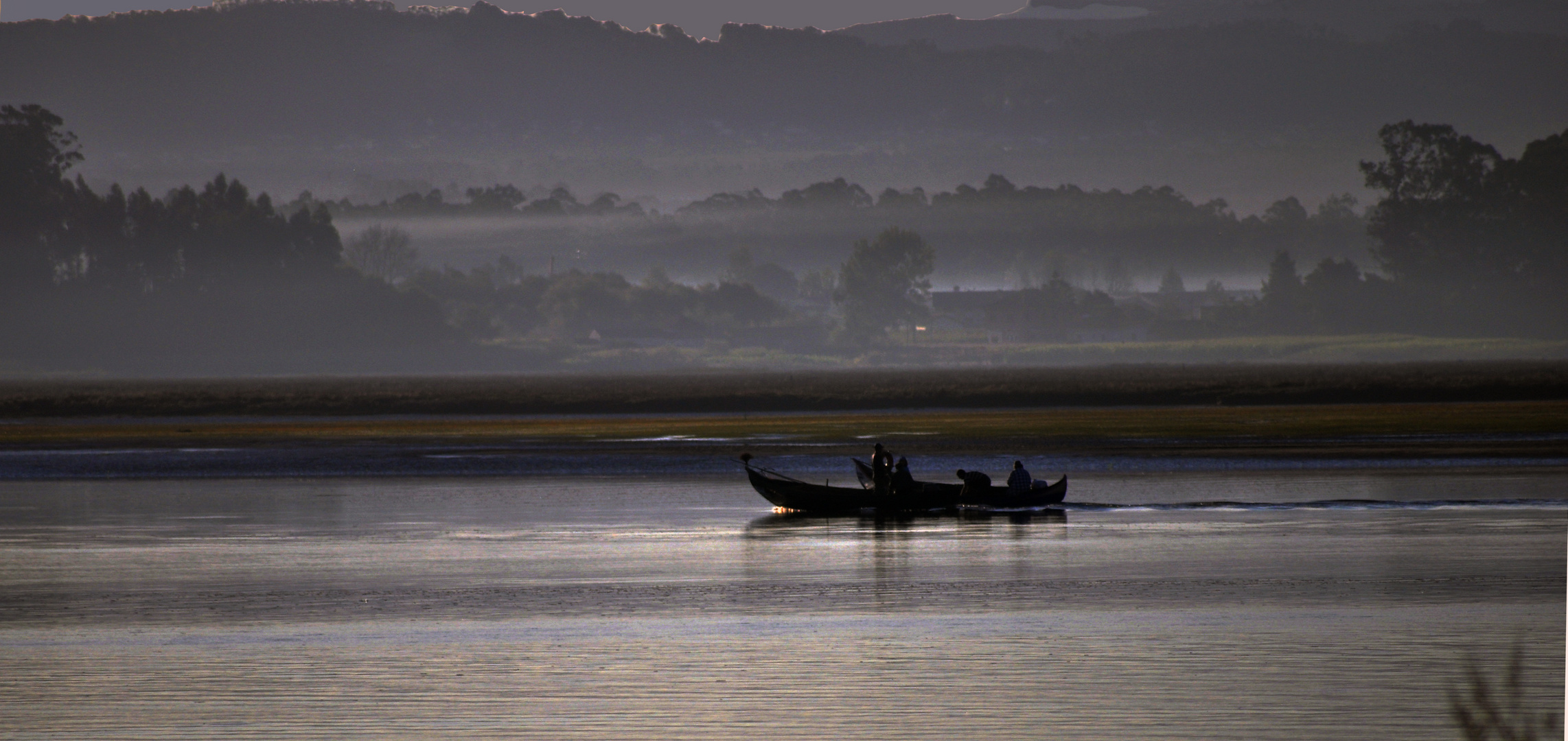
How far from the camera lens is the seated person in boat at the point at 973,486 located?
38281 mm

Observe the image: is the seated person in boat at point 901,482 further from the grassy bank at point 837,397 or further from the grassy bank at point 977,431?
the grassy bank at point 837,397

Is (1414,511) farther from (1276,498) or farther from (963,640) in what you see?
(963,640)

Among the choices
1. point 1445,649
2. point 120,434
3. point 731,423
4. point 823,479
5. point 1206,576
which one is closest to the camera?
point 1445,649

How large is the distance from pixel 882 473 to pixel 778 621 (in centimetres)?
1584

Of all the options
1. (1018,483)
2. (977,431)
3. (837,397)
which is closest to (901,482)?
(1018,483)

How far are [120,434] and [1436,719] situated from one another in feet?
258

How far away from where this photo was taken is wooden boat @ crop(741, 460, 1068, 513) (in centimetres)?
3828

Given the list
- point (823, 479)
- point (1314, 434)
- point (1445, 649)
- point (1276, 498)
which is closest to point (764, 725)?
point (1445, 649)

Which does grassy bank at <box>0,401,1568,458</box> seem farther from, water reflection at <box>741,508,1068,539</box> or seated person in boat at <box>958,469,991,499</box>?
water reflection at <box>741,508,1068,539</box>

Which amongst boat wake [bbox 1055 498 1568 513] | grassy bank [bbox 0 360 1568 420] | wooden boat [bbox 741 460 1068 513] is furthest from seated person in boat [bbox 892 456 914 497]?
grassy bank [bbox 0 360 1568 420]

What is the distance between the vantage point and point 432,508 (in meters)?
40.8

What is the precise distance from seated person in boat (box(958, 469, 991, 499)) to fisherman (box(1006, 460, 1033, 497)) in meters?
0.61

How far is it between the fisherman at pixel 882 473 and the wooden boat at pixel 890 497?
16cm

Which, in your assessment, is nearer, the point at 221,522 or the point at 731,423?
the point at 221,522
